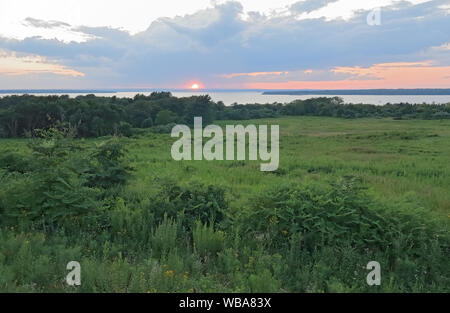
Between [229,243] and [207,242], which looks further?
[229,243]

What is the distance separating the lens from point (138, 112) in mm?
84188

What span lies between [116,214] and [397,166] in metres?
17.2

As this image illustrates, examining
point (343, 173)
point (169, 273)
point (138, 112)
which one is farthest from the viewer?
point (138, 112)

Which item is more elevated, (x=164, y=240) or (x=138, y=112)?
(x=138, y=112)

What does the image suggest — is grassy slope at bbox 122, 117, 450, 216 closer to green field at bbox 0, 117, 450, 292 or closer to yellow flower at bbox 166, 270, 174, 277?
green field at bbox 0, 117, 450, 292

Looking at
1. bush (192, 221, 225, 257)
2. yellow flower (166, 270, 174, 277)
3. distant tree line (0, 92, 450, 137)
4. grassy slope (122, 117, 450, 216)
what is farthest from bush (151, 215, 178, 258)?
distant tree line (0, 92, 450, 137)

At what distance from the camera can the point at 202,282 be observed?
17.2 ft

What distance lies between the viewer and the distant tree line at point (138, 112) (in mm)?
64500

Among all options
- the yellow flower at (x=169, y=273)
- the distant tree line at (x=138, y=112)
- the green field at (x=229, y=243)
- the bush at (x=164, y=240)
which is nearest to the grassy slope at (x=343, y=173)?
the green field at (x=229, y=243)

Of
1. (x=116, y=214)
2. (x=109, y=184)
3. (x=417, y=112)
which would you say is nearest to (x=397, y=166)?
(x=109, y=184)

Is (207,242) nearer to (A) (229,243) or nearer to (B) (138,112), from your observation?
(A) (229,243)

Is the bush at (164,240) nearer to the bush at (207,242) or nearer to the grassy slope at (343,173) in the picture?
the bush at (207,242)

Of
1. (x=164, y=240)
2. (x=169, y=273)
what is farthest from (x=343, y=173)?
(x=169, y=273)

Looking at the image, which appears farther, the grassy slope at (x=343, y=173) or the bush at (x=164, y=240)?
the grassy slope at (x=343, y=173)
